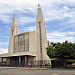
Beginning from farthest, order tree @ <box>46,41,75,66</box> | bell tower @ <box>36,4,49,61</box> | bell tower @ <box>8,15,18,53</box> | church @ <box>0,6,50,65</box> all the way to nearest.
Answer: bell tower @ <box>8,15,18,53</box>
bell tower @ <box>36,4,49,61</box>
church @ <box>0,6,50,65</box>
tree @ <box>46,41,75,66</box>

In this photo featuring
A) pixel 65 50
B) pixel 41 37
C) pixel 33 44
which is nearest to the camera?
pixel 65 50

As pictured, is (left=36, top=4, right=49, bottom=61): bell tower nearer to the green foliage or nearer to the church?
the church

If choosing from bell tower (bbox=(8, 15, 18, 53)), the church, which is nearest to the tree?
the church

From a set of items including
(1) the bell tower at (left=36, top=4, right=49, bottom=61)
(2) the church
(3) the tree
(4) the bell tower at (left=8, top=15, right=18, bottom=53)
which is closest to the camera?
(3) the tree

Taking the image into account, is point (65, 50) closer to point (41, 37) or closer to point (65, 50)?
point (65, 50)

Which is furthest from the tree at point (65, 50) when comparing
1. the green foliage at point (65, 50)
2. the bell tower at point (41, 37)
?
the bell tower at point (41, 37)

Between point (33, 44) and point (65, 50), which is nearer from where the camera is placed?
point (65, 50)

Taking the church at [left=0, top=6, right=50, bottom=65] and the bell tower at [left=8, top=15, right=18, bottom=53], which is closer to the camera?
the church at [left=0, top=6, right=50, bottom=65]

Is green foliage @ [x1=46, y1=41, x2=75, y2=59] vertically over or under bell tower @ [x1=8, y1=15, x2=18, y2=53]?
under

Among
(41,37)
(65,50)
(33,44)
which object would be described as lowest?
(65,50)

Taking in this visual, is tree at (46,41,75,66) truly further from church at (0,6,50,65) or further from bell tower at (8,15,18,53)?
bell tower at (8,15,18,53)

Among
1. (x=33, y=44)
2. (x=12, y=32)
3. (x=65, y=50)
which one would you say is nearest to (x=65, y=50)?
(x=65, y=50)

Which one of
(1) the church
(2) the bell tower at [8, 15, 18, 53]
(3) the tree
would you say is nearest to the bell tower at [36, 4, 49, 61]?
(1) the church

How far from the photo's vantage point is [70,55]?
87.8 feet
